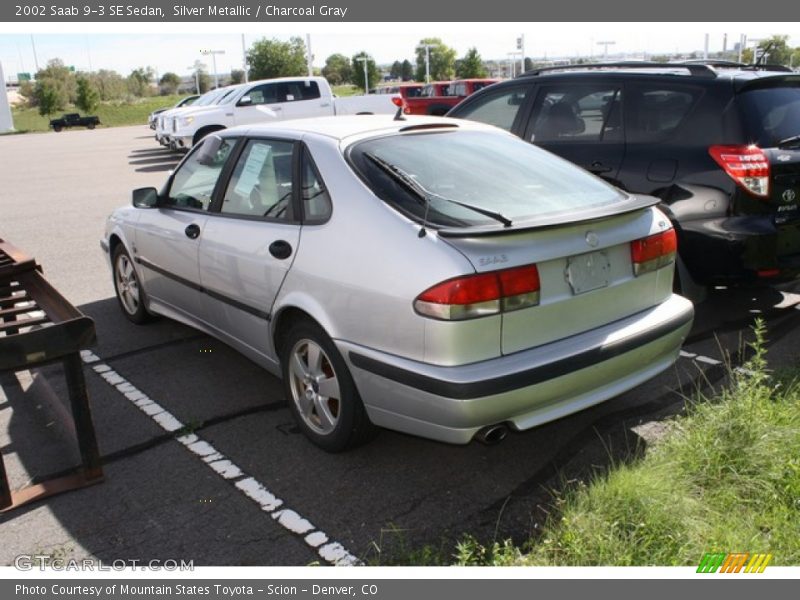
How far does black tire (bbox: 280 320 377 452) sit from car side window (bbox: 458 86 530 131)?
333 centimetres

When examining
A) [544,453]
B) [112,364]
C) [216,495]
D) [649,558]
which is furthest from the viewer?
[112,364]

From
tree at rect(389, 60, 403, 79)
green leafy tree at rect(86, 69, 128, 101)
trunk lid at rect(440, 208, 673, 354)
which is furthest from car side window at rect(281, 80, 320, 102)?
tree at rect(389, 60, 403, 79)

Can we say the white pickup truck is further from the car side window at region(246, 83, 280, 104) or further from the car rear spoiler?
the car rear spoiler

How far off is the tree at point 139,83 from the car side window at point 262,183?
97989 mm

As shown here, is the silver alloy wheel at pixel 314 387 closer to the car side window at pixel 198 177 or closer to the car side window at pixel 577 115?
the car side window at pixel 198 177

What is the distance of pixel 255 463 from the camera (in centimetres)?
380

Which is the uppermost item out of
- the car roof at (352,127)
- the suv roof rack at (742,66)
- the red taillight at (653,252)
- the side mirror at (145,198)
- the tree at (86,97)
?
the tree at (86,97)

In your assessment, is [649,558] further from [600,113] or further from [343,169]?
[600,113]

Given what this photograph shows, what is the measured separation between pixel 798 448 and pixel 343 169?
8.30ft

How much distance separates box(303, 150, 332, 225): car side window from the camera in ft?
12.2

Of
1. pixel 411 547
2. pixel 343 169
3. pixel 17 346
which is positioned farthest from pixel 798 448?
pixel 17 346

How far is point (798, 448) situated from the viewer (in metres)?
3.45

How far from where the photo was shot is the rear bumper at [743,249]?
478 cm

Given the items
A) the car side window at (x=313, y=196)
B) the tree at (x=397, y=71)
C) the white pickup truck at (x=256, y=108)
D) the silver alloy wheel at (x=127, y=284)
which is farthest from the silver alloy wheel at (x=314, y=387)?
the tree at (x=397, y=71)
